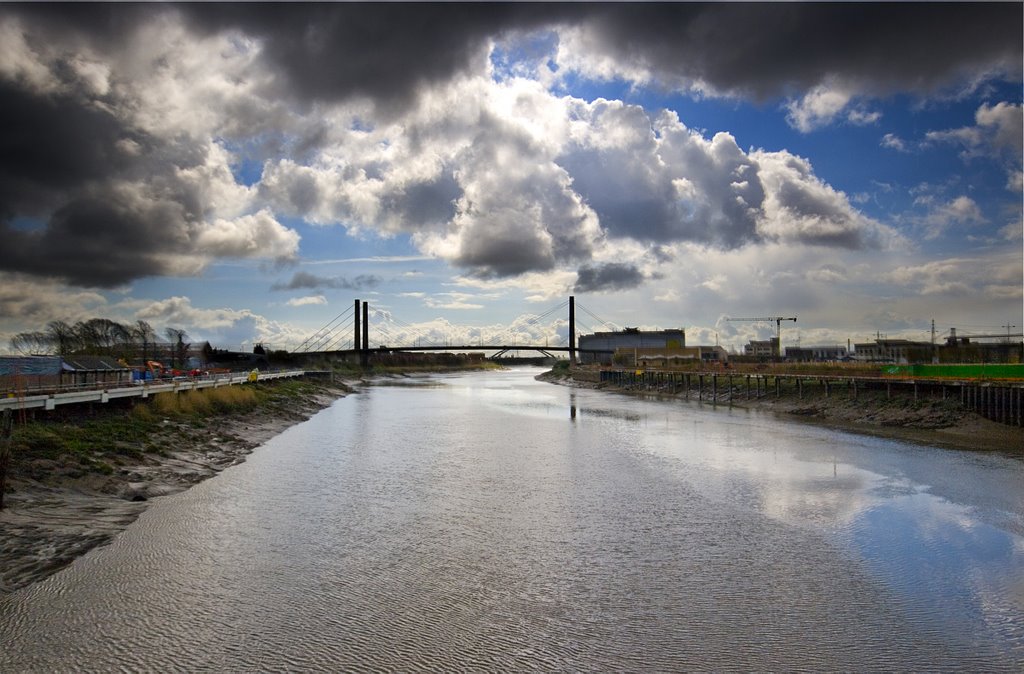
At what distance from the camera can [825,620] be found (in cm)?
963

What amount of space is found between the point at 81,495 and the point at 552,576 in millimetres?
11397

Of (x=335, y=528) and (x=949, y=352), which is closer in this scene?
(x=335, y=528)

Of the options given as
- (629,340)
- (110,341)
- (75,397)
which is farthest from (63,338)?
(629,340)

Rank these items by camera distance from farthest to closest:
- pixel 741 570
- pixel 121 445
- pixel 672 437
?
pixel 672 437, pixel 121 445, pixel 741 570

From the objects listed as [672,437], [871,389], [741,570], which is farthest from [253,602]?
[871,389]

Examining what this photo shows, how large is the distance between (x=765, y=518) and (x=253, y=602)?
447 inches

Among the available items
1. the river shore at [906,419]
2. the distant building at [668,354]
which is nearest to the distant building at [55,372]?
the river shore at [906,419]

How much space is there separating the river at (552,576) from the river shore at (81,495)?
51 centimetres

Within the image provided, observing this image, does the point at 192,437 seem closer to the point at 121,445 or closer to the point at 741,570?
the point at 121,445

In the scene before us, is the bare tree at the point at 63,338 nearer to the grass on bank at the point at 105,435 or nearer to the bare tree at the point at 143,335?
the bare tree at the point at 143,335

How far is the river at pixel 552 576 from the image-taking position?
28.0 feet

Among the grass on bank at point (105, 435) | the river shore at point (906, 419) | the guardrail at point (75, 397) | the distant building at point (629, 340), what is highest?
the distant building at point (629, 340)

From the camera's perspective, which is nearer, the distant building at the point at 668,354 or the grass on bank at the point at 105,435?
the grass on bank at the point at 105,435

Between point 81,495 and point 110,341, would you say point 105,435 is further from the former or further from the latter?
point 110,341
